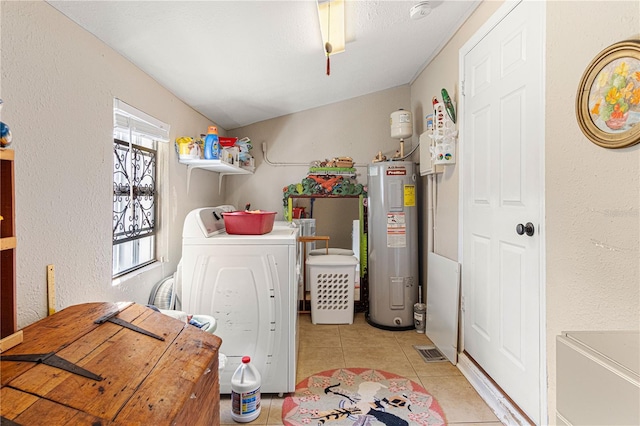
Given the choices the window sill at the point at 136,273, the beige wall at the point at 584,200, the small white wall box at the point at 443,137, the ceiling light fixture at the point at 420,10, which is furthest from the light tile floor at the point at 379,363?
the ceiling light fixture at the point at 420,10

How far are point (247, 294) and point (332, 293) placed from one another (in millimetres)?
1444

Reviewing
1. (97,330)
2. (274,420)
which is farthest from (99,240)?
(274,420)

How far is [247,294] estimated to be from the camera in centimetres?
203

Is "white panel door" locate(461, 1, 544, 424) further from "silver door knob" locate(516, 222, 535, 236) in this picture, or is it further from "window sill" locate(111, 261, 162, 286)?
"window sill" locate(111, 261, 162, 286)

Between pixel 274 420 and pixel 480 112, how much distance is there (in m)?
2.30

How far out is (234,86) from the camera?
2648mm

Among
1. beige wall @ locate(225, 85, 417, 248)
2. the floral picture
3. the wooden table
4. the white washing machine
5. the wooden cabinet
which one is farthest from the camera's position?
beige wall @ locate(225, 85, 417, 248)

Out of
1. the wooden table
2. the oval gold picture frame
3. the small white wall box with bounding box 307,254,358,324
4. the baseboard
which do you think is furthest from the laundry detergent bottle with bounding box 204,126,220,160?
the baseboard

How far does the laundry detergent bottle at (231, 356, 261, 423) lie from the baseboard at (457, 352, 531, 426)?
4.55 ft

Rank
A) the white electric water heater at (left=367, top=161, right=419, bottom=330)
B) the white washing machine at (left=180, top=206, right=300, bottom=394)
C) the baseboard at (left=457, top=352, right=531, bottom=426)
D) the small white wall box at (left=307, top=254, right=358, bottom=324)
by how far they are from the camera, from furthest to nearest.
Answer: the small white wall box at (left=307, top=254, right=358, bottom=324) < the white electric water heater at (left=367, top=161, right=419, bottom=330) < the white washing machine at (left=180, top=206, right=300, bottom=394) < the baseboard at (left=457, top=352, right=531, bottom=426)

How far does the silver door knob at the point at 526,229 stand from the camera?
163 cm

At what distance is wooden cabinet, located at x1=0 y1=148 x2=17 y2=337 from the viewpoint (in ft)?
3.06

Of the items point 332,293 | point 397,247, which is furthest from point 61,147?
point 397,247

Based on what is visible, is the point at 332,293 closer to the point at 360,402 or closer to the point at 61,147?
the point at 360,402
